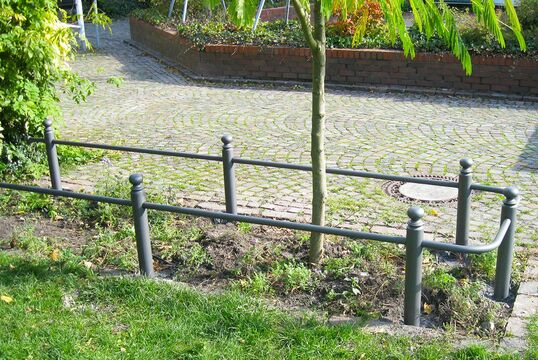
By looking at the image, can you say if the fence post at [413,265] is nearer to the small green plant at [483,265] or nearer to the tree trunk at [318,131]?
the small green plant at [483,265]

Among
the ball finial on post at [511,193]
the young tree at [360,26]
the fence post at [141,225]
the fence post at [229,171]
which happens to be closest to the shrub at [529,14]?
the fence post at [229,171]

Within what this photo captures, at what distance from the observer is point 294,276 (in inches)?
207

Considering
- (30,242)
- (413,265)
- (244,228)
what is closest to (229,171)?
(244,228)

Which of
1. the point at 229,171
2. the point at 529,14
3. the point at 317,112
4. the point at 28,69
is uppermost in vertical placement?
the point at 529,14

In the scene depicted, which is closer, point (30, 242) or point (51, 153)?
point (30, 242)

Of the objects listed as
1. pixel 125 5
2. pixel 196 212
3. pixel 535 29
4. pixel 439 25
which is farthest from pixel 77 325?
pixel 125 5

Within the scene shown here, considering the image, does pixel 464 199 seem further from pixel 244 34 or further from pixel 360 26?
pixel 244 34

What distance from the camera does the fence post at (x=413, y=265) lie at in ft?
14.1

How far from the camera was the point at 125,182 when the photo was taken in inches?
304

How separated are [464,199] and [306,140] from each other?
4454 millimetres

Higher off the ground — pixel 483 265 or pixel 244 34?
pixel 244 34

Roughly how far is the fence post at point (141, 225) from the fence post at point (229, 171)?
139 cm

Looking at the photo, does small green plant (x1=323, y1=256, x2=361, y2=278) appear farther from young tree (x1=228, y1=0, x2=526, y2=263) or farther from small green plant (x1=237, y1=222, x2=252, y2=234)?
small green plant (x1=237, y1=222, x2=252, y2=234)

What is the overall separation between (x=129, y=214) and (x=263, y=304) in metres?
2.46
